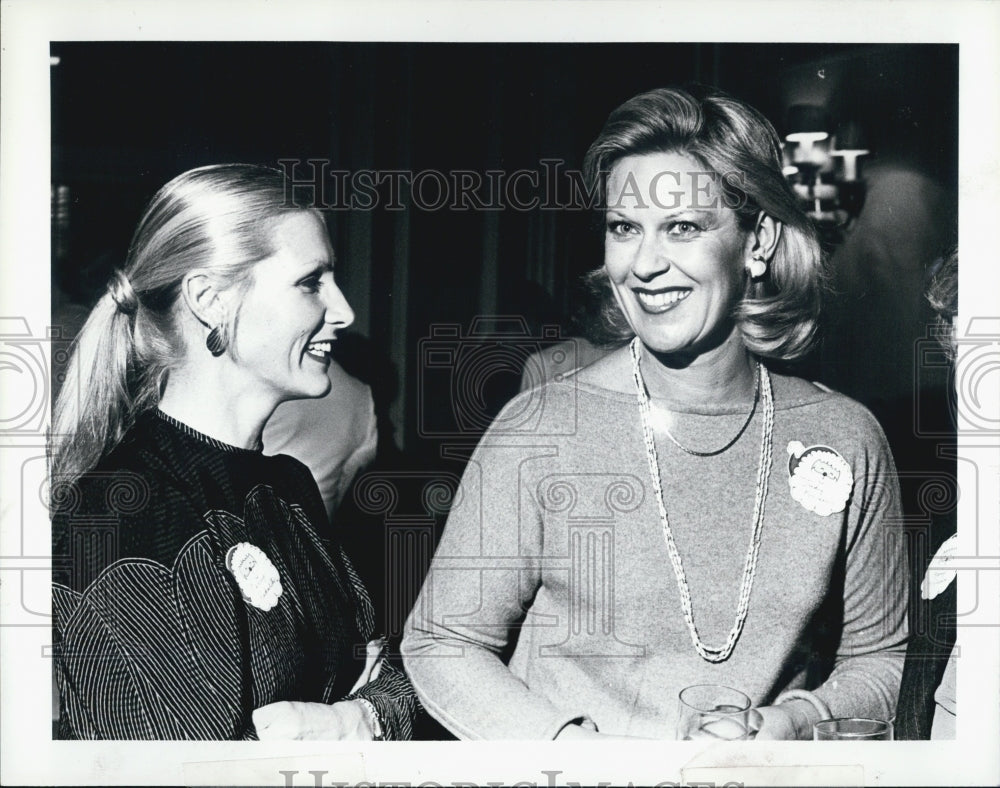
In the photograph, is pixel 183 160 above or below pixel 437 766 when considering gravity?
above

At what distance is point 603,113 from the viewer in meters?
2.40

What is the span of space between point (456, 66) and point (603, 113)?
1.09ft

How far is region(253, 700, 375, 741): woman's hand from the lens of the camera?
94.7 inches

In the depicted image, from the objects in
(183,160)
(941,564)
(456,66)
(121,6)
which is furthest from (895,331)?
(121,6)

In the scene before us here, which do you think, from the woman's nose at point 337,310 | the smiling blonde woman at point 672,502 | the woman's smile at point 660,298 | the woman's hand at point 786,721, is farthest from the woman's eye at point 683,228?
the woman's hand at point 786,721

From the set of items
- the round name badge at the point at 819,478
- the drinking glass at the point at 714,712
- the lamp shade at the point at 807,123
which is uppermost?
the lamp shade at the point at 807,123

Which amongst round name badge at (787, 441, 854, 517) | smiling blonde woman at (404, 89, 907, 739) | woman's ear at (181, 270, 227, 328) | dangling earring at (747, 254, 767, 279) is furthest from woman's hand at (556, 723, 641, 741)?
woman's ear at (181, 270, 227, 328)

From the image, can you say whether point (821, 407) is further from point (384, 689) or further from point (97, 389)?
point (97, 389)

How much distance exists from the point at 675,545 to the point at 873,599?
455 millimetres

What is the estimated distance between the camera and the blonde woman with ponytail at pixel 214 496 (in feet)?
7.84

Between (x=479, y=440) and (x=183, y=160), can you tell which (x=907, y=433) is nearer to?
(x=479, y=440)

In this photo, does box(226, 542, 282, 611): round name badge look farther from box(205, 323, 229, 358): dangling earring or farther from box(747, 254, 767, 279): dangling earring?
box(747, 254, 767, 279): dangling earring

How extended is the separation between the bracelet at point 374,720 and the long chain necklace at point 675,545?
70cm

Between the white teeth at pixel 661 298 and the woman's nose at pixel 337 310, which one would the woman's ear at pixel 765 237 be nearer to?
the white teeth at pixel 661 298
